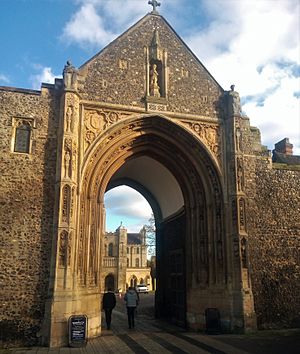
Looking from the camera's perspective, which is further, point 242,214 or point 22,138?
point 242,214

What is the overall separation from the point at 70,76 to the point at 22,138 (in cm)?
251

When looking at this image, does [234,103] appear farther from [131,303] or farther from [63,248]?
[131,303]

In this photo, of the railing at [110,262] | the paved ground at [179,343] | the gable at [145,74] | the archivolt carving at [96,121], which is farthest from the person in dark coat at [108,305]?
the railing at [110,262]

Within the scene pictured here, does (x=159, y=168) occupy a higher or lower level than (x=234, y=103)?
lower

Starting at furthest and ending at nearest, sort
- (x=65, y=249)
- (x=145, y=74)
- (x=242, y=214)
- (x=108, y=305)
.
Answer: (x=145, y=74) → (x=108, y=305) → (x=242, y=214) → (x=65, y=249)

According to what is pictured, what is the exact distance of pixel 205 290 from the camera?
518 inches

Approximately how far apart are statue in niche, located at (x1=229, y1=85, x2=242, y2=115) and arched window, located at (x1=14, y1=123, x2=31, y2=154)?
7.15 metres

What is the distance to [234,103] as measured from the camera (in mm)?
14133

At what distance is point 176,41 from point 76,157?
→ 6276 millimetres

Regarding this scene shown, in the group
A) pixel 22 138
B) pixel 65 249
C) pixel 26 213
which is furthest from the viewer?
pixel 22 138

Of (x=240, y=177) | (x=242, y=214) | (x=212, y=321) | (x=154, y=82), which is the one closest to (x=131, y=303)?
(x=212, y=321)

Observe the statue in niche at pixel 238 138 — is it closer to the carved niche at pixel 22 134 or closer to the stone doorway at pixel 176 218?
the stone doorway at pixel 176 218

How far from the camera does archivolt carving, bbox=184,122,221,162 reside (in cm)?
1387

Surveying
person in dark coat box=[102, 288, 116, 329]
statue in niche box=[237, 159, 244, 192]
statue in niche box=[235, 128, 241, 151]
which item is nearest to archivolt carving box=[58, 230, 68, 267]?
person in dark coat box=[102, 288, 116, 329]
